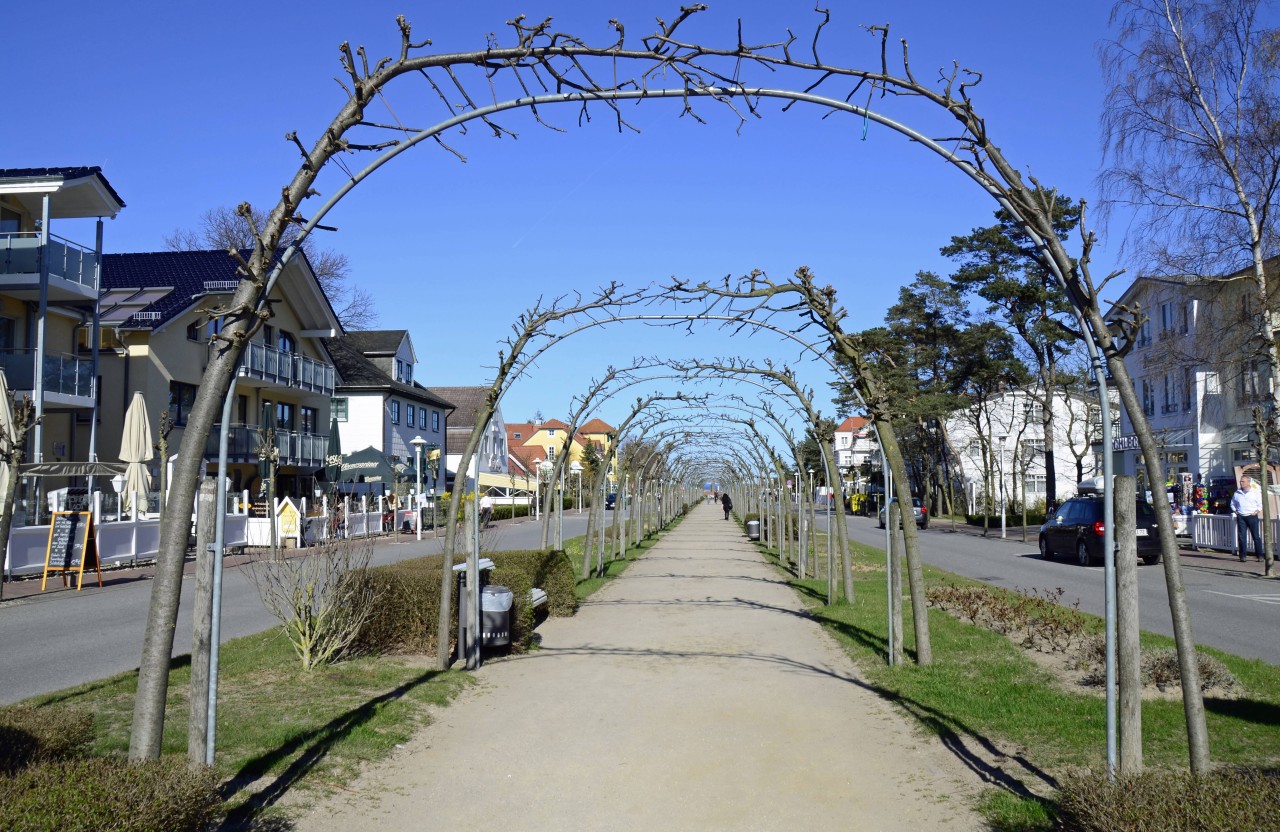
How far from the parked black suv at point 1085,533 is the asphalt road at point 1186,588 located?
36 cm

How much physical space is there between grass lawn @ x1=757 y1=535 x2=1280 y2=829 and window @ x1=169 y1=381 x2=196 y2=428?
29664 mm

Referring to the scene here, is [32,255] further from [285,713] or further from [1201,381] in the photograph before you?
[1201,381]

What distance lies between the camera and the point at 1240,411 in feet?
136

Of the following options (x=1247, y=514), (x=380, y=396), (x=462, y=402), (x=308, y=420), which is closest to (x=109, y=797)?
(x=1247, y=514)

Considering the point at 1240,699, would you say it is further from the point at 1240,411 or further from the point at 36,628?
the point at 1240,411

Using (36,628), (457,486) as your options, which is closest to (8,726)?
(457,486)

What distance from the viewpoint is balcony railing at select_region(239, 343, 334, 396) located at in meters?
38.8

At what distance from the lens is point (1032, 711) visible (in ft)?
26.7

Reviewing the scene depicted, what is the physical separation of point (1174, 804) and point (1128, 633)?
1.60m

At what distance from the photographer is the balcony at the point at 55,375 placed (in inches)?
1067

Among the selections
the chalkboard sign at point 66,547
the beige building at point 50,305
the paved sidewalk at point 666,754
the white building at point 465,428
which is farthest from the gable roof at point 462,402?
the paved sidewalk at point 666,754

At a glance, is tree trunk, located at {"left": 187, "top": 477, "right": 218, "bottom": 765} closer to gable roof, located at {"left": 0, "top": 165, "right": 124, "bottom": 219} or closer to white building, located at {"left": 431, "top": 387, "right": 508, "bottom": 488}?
gable roof, located at {"left": 0, "top": 165, "right": 124, "bottom": 219}

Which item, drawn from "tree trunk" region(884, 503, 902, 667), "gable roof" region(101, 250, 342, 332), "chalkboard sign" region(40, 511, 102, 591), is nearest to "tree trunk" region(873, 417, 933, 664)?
"tree trunk" region(884, 503, 902, 667)

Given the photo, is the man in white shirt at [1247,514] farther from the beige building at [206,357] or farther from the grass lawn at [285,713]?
the beige building at [206,357]
